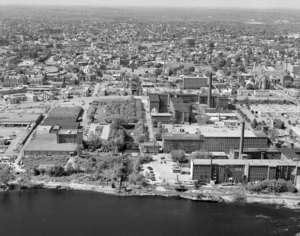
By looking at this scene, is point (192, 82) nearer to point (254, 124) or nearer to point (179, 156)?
point (254, 124)

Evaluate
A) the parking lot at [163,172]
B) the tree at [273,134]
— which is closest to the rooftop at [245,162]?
the parking lot at [163,172]

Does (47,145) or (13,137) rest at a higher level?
(47,145)

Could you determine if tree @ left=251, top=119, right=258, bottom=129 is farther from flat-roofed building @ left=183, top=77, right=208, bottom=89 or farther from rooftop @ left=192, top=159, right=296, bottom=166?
flat-roofed building @ left=183, top=77, right=208, bottom=89

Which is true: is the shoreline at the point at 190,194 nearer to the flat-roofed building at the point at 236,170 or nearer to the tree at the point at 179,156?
the flat-roofed building at the point at 236,170

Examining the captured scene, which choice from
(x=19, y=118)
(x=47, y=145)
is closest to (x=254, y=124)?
(x=47, y=145)

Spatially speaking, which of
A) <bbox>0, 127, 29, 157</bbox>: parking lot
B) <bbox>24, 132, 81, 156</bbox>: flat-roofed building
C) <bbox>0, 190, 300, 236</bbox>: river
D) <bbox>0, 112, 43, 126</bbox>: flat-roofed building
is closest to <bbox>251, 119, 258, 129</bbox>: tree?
<bbox>0, 190, 300, 236</bbox>: river

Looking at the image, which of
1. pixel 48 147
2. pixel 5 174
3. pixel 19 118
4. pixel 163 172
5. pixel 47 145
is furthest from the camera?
pixel 19 118
